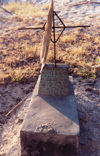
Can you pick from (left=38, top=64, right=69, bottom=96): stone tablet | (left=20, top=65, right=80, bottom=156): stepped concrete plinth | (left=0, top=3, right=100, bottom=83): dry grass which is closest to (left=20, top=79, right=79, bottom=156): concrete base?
(left=20, top=65, right=80, bottom=156): stepped concrete plinth

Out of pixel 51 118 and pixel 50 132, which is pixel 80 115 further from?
pixel 50 132

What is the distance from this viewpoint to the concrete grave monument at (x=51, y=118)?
2.41 m

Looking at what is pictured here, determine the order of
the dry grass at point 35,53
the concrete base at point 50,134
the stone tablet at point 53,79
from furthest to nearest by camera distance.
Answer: the dry grass at point 35,53 → the stone tablet at point 53,79 → the concrete base at point 50,134

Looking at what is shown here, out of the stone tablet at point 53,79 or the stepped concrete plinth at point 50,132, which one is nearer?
the stepped concrete plinth at point 50,132

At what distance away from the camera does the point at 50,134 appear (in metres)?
2.38

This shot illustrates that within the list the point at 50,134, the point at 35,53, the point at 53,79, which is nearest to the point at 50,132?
the point at 50,134

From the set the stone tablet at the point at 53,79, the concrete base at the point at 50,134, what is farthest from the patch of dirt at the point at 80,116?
the stone tablet at the point at 53,79

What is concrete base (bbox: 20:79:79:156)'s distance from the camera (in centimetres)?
240

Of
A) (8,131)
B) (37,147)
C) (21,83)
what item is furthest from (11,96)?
(37,147)

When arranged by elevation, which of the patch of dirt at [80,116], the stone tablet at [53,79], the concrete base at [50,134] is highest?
the stone tablet at [53,79]

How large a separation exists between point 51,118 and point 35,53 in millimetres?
3474

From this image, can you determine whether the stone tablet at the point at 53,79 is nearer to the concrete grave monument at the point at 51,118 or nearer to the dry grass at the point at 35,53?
the concrete grave monument at the point at 51,118

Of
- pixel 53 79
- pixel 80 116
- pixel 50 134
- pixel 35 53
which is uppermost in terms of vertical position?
pixel 53 79

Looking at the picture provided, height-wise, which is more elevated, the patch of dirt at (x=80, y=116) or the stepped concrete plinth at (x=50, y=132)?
the stepped concrete plinth at (x=50, y=132)
